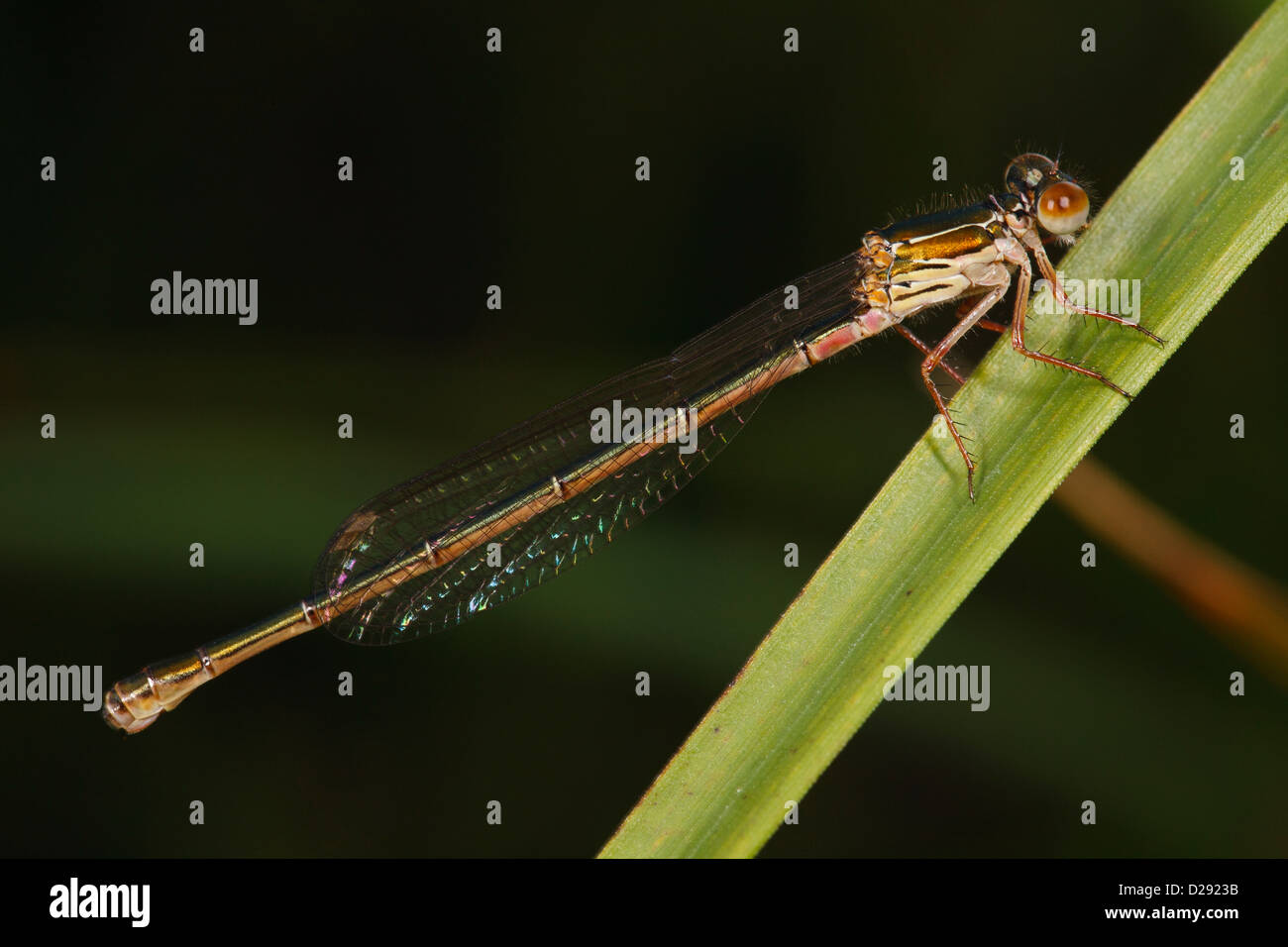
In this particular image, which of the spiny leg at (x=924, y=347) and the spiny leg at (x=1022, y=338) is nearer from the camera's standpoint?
the spiny leg at (x=1022, y=338)

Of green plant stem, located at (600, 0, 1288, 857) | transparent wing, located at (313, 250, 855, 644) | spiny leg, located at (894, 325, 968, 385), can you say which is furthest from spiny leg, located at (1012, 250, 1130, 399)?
transparent wing, located at (313, 250, 855, 644)

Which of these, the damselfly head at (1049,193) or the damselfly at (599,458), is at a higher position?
the damselfly head at (1049,193)

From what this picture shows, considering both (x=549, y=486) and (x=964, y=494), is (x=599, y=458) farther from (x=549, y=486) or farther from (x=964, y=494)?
(x=964, y=494)

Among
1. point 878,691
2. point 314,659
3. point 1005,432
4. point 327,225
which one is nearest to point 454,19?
point 327,225

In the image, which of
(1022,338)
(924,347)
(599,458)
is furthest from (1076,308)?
(599,458)

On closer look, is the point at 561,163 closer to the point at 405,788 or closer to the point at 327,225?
the point at 327,225

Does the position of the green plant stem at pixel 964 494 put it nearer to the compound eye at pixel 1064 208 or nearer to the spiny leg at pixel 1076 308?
A: the spiny leg at pixel 1076 308

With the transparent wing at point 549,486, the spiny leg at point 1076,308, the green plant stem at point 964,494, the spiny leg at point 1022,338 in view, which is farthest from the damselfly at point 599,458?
the green plant stem at point 964,494
